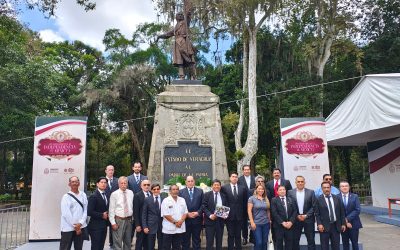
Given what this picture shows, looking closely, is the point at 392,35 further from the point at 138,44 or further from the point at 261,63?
the point at 138,44

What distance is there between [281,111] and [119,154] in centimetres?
1246

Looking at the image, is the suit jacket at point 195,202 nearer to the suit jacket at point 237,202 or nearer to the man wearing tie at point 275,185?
the suit jacket at point 237,202

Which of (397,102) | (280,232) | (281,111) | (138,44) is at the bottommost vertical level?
(280,232)

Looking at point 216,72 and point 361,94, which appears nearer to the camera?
point 361,94

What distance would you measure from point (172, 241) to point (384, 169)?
1161cm

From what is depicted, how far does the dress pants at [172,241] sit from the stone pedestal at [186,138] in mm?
2289

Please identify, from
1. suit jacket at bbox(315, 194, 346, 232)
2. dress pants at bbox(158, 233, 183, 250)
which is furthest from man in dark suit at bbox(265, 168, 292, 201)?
dress pants at bbox(158, 233, 183, 250)

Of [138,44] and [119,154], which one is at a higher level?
[138,44]

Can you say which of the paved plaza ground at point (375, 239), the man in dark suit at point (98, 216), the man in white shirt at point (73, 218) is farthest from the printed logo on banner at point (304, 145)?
the man in white shirt at point (73, 218)

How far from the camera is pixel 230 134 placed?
2273 cm

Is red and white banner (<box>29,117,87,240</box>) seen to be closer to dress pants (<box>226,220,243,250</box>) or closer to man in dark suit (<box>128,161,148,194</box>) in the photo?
man in dark suit (<box>128,161,148,194</box>)

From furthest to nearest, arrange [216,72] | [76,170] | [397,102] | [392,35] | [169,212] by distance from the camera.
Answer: [216,72] → [392,35] → [397,102] → [76,170] → [169,212]

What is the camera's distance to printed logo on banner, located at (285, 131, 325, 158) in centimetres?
863

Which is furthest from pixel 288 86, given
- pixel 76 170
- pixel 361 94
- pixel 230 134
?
pixel 76 170
